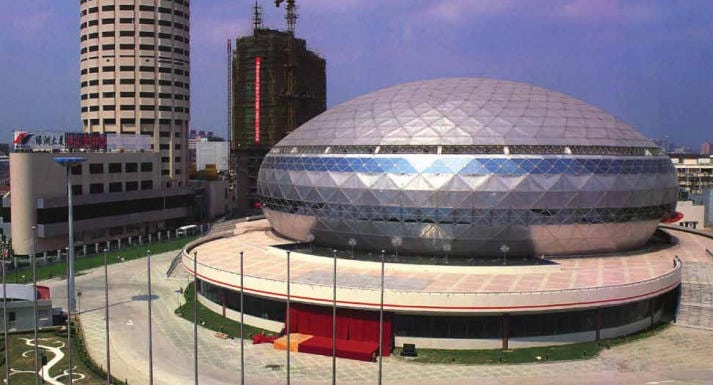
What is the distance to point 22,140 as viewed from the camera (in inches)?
2985

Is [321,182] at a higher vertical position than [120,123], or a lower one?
lower

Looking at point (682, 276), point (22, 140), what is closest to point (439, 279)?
point (682, 276)

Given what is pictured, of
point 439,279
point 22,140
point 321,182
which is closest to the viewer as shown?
point 439,279

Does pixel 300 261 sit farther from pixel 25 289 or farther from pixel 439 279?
pixel 25 289

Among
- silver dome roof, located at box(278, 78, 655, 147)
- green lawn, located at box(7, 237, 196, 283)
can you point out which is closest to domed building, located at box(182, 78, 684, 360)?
silver dome roof, located at box(278, 78, 655, 147)

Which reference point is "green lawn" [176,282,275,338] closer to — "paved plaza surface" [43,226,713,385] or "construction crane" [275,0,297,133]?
"paved plaza surface" [43,226,713,385]

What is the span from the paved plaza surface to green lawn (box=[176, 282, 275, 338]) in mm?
902

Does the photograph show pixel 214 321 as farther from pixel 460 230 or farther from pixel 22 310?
pixel 460 230

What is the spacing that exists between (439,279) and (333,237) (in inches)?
490

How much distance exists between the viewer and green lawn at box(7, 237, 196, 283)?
219 ft

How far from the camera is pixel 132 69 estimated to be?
354 ft

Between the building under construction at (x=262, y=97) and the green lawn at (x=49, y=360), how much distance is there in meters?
71.9

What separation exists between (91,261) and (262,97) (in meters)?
49.9

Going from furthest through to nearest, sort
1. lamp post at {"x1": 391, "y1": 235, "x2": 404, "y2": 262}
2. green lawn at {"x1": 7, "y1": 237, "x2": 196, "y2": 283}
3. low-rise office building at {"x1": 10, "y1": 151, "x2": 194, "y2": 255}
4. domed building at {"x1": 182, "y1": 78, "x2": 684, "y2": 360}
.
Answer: low-rise office building at {"x1": 10, "y1": 151, "x2": 194, "y2": 255}, green lawn at {"x1": 7, "y1": 237, "x2": 196, "y2": 283}, lamp post at {"x1": 391, "y1": 235, "x2": 404, "y2": 262}, domed building at {"x1": 182, "y1": 78, "x2": 684, "y2": 360}
